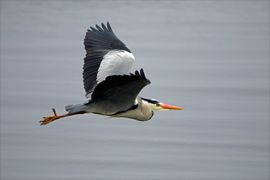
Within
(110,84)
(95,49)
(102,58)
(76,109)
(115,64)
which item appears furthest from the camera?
(95,49)

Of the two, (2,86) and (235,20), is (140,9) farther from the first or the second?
(2,86)

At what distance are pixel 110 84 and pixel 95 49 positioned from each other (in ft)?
5.61

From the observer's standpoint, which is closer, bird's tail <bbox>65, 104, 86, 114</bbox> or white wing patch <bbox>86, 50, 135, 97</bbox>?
bird's tail <bbox>65, 104, 86, 114</bbox>

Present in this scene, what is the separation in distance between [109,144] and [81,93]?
1.97m

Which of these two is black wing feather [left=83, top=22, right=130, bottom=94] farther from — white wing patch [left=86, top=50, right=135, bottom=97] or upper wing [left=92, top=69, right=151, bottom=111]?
upper wing [left=92, top=69, right=151, bottom=111]

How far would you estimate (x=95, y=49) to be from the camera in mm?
9336

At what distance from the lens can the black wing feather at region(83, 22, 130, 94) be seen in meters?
8.82

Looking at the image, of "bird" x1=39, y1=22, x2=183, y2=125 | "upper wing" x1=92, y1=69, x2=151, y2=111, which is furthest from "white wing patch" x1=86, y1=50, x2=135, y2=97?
"upper wing" x1=92, y1=69, x2=151, y2=111

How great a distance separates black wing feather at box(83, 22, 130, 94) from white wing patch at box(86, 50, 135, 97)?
7cm

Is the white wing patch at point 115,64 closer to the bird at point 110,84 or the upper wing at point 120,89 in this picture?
the bird at point 110,84

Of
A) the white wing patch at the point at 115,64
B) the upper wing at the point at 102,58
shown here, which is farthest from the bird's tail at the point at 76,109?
the white wing patch at the point at 115,64

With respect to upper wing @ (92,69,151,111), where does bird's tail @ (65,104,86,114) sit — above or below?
below

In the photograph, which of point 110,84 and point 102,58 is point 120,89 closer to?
point 110,84

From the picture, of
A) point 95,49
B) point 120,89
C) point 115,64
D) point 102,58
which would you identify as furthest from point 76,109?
point 95,49
